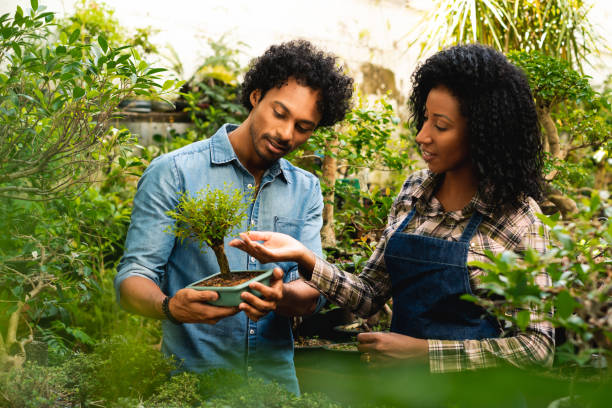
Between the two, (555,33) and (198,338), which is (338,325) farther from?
(555,33)

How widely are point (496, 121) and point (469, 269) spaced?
1.32 ft

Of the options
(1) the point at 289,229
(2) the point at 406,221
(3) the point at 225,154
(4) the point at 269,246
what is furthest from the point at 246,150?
(2) the point at 406,221

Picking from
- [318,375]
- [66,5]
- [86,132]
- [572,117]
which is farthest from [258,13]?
[318,375]

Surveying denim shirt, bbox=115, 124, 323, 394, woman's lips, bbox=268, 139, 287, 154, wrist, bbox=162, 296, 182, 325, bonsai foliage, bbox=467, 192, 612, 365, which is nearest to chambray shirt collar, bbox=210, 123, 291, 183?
denim shirt, bbox=115, 124, 323, 394

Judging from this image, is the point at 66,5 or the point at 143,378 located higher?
the point at 66,5

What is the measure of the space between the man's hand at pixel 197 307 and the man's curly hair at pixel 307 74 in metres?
0.84

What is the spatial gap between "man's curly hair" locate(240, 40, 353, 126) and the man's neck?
0.18m

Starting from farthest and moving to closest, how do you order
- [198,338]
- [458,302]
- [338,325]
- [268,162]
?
[338,325], [268,162], [198,338], [458,302]

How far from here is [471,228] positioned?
150cm

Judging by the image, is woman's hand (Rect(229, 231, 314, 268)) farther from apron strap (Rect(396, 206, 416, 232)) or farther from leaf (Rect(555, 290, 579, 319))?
leaf (Rect(555, 290, 579, 319))

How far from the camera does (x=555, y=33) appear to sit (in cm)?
457

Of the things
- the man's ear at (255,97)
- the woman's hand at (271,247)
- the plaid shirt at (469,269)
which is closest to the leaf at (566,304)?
the plaid shirt at (469,269)

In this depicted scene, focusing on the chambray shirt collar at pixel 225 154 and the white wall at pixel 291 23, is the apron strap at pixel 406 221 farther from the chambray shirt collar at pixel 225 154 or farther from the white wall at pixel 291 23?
the white wall at pixel 291 23

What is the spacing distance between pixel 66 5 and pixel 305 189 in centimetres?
337
